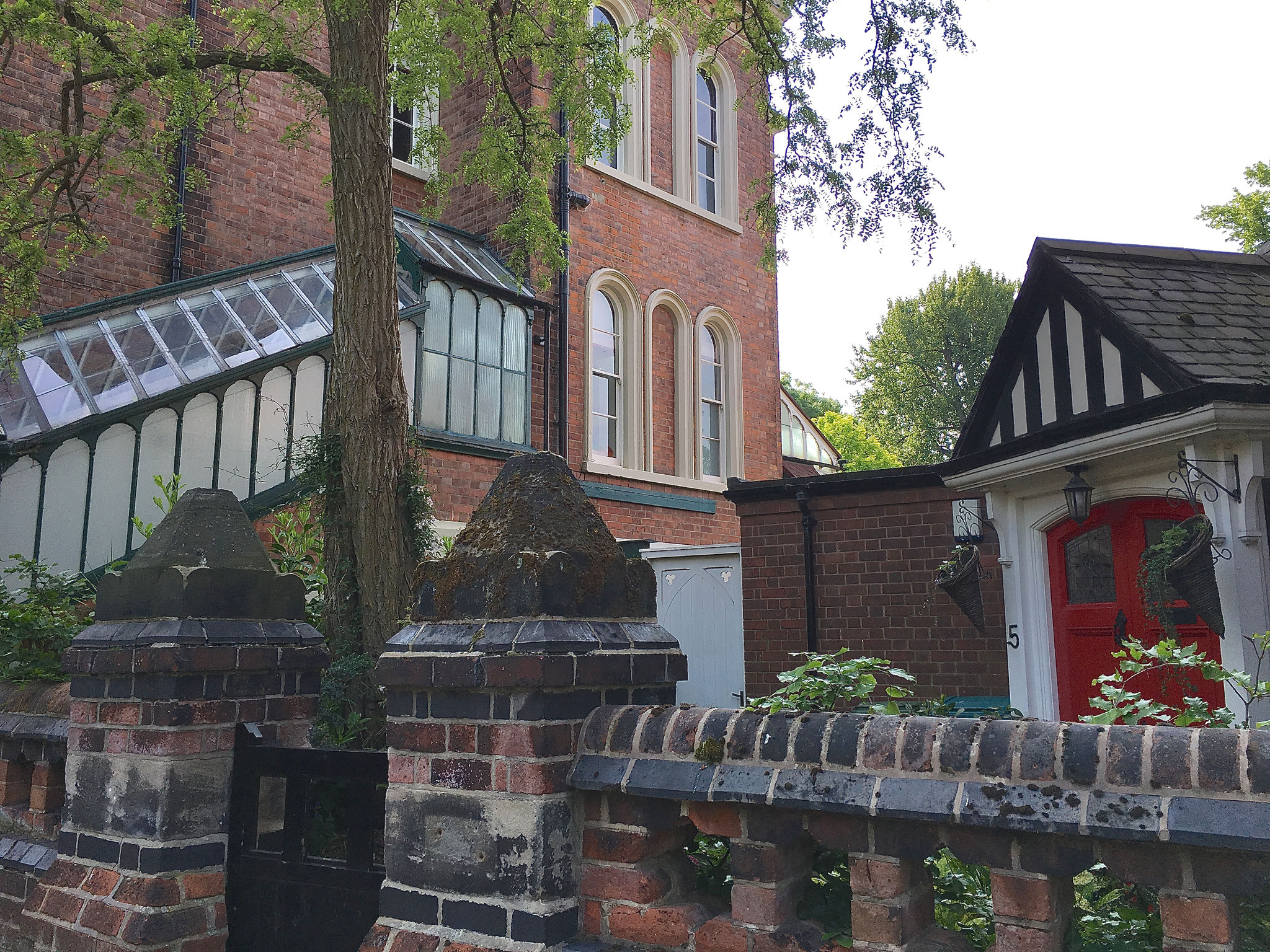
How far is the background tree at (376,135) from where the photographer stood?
4996mm

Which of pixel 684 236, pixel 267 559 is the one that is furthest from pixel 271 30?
pixel 684 236

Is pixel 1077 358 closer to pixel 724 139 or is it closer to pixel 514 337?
pixel 514 337

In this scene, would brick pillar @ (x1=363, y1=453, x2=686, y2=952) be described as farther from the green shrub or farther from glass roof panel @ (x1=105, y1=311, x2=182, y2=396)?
glass roof panel @ (x1=105, y1=311, x2=182, y2=396)

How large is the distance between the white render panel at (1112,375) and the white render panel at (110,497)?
7.55m

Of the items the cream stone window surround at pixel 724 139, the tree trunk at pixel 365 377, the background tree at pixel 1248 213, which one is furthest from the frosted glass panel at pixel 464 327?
the background tree at pixel 1248 213

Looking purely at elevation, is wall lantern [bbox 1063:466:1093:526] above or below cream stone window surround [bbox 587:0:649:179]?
below

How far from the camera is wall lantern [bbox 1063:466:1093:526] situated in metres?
6.64

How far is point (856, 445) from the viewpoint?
4666cm

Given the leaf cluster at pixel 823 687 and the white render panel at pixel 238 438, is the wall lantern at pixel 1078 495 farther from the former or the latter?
the white render panel at pixel 238 438

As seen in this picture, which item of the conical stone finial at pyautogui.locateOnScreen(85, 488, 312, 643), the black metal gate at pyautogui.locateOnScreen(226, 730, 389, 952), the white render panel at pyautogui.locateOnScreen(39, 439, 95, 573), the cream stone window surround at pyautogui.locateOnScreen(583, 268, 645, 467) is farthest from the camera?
the cream stone window surround at pyautogui.locateOnScreen(583, 268, 645, 467)

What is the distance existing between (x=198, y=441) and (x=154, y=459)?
16.6 inches

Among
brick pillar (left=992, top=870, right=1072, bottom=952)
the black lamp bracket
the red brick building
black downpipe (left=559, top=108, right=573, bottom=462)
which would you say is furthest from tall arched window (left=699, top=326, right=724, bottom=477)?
brick pillar (left=992, top=870, right=1072, bottom=952)

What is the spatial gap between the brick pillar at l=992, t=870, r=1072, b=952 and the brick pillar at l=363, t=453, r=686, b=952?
0.99 meters

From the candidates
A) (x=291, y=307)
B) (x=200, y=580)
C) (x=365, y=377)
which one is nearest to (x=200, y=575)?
(x=200, y=580)
